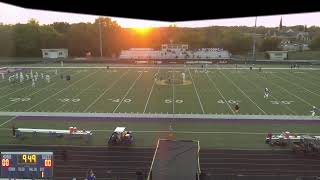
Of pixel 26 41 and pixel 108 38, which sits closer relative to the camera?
pixel 26 41

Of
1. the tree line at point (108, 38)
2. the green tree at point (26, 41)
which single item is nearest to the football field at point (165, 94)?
the green tree at point (26, 41)

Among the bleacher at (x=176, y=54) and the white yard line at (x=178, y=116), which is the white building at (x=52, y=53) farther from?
the white yard line at (x=178, y=116)

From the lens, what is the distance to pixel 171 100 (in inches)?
1027

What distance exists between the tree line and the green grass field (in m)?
25.6

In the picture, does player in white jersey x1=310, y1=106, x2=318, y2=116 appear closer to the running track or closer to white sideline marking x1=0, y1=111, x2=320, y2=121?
white sideline marking x1=0, y1=111, x2=320, y2=121

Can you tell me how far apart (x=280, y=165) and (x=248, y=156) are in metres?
1.19

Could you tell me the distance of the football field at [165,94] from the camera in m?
23.3

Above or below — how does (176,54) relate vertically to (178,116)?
above

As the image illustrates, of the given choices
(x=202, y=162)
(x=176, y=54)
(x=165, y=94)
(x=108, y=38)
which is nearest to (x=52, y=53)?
(x=108, y=38)

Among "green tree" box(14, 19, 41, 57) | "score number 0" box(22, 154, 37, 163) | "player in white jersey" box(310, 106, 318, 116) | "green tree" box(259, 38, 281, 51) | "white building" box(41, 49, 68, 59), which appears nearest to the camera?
"score number 0" box(22, 154, 37, 163)

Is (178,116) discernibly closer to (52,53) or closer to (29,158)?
(29,158)
